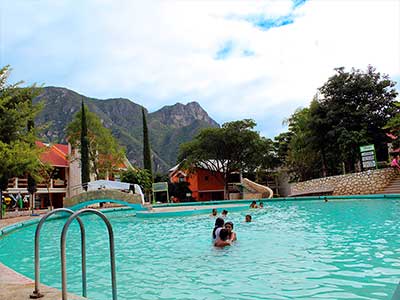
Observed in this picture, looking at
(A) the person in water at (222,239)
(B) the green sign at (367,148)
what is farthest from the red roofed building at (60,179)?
(A) the person in water at (222,239)

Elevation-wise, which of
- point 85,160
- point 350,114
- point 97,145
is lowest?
point 85,160

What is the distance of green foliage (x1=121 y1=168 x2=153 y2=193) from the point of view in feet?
108

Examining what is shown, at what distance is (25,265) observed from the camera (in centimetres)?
762

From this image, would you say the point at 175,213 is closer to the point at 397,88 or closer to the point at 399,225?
the point at 399,225

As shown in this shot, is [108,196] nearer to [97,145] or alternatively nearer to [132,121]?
[97,145]

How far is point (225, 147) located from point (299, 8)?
95.2 ft

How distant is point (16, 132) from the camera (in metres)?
18.6

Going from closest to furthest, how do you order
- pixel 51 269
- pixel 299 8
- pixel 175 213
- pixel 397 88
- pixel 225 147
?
pixel 51 269 < pixel 299 8 < pixel 175 213 < pixel 397 88 < pixel 225 147

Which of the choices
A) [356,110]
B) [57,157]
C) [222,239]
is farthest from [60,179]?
[222,239]

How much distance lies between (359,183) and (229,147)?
15.4 m

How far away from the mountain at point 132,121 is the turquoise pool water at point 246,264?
72844 millimetres

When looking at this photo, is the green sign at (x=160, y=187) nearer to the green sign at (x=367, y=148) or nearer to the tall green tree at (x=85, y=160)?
the tall green tree at (x=85, y=160)

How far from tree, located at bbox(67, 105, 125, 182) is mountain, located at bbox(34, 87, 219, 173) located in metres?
47.7

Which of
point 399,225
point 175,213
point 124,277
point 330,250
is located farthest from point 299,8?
point 175,213
